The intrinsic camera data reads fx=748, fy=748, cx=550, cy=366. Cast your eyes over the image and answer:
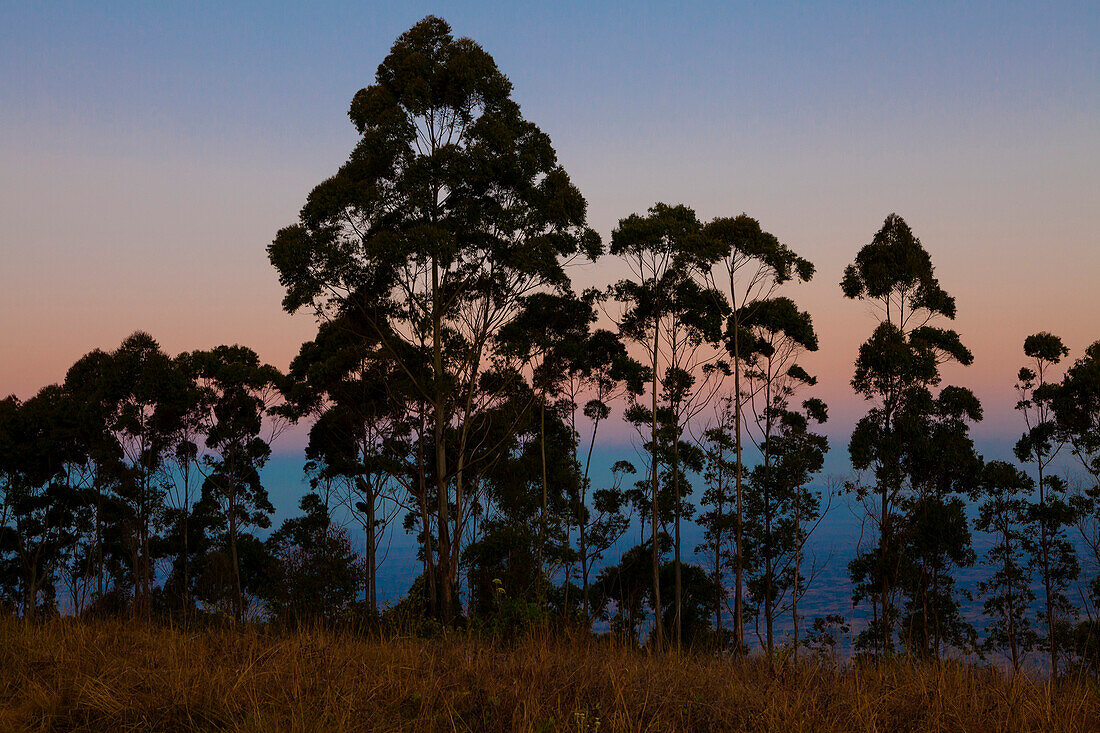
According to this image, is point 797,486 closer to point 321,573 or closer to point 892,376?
point 892,376

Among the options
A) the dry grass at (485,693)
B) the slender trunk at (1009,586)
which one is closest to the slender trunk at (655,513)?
the slender trunk at (1009,586)

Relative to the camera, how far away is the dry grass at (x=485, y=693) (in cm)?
446

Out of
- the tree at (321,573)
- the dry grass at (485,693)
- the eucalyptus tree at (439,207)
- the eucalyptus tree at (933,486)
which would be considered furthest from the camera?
the eucalyptus tree at (933,486)

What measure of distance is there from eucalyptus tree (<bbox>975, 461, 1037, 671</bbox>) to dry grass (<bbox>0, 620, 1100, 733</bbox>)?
29.8 m

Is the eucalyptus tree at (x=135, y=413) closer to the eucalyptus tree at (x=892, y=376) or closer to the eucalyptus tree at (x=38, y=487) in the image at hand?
the eucalyptus tree at (x=38, y=487)

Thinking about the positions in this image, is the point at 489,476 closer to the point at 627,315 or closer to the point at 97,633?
the point at 627,315

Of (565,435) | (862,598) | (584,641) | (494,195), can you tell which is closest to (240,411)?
(565,435)

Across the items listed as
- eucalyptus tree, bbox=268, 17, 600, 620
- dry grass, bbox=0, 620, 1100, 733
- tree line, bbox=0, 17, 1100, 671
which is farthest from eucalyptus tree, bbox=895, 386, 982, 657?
dry grass, bbox=0, 620, 1100, 733

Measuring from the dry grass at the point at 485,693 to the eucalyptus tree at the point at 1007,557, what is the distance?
Answer: 2975cm

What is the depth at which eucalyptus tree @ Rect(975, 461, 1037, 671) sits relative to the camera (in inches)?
1234

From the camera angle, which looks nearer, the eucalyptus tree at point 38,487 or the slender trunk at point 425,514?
the slender trunk at point 425,514

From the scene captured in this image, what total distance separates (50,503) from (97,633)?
3601 cm

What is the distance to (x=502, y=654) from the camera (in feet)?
20.2

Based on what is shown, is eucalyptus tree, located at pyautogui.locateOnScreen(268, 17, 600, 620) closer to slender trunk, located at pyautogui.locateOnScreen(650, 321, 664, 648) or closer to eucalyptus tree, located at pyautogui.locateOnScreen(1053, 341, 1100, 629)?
slender trunk, located at pyautogui.locateOnScreen(650, 321, 664, 648)
